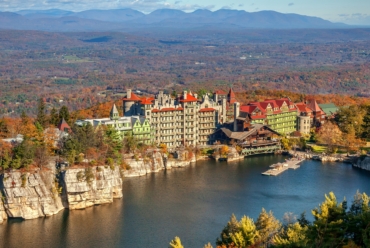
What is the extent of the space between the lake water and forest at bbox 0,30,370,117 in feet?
69.9

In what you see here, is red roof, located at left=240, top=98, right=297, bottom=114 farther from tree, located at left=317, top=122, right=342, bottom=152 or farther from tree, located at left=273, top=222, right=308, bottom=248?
tree, located at left=273, top=222, right=308, bottom=248

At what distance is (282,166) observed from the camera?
1695 inches

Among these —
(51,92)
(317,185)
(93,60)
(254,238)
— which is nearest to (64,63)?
(93,60)

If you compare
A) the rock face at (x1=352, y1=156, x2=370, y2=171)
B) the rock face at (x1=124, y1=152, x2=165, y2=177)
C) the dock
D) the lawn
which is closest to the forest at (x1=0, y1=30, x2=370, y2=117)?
the lawn

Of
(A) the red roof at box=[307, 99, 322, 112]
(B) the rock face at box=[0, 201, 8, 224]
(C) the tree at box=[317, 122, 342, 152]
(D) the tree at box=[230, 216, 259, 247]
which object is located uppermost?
(A) the red roof at box=[307, 99, 322, 112]

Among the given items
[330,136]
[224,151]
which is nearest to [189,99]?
[224,151]

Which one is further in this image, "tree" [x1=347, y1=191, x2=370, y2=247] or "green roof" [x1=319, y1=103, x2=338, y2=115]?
"green roof" [x1=319, y1=103, x2=338, y2=115]

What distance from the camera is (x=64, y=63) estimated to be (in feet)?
488

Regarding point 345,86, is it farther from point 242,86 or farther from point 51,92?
point 51,92

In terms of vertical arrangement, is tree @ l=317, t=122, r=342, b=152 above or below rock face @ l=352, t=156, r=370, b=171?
above

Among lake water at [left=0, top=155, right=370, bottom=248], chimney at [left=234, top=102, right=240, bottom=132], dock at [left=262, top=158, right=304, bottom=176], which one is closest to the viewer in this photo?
lake water at [left=0, top=155, right=370, bottom=248]

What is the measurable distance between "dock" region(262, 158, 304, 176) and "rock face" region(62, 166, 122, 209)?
1216 centimetres

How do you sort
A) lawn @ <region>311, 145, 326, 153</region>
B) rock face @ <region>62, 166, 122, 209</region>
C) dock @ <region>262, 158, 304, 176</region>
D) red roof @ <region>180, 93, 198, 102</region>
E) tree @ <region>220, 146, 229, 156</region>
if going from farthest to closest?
red roof @ <region>180, 93, 198, 102</region>
lawn @ <region>311, 145, 326, 153</region>
tree @ <region>220, 146, 229, 156</region>
dock @ <region>262, 158, 304, 176</region>
rock face @ <region>62, 166, 122, 209</region>

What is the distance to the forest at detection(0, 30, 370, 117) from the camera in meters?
93.4
